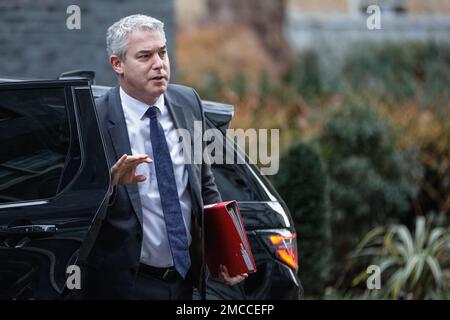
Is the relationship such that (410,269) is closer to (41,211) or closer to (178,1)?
(41,211)

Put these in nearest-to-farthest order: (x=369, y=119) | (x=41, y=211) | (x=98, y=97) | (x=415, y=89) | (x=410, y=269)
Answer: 1. (x=41, y=211)
2. (x=98, y=97)
3. (x=410, y=269)
4. (x=369, y=119)
5. (x=415, y=89)

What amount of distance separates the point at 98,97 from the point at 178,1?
1335 cm

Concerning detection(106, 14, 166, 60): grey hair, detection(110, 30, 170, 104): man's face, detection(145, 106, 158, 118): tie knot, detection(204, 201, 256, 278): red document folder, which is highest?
detection(106, 14, 166, 60): grey hair

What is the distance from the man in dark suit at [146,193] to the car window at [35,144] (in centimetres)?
18

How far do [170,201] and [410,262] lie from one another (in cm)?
435

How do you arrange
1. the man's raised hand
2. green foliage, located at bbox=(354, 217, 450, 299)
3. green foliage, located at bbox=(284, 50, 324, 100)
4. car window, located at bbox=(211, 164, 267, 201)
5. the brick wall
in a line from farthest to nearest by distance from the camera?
green foliage, located at bbox=(284, 50, 324, 100) → the brick wall → green foliage, located at bbox=(354, 217, 450, 299) → car window, located at bbox=(211, 164, 267, 201) → the man's raised hand

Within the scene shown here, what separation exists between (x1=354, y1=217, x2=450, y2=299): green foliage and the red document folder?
3607 millimetres

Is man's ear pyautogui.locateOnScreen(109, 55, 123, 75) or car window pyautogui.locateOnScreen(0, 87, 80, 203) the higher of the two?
man's ear pyautogui.locateOnScreen(109, 55, 123, 75)

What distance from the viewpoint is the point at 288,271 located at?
4930mm

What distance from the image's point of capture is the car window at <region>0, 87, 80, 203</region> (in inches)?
168

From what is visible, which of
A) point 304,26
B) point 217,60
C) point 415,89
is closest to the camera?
point 415,89

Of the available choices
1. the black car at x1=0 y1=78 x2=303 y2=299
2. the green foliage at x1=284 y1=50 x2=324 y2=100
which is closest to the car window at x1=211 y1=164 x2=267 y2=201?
the black car at x1=0 y1=78 x2=303 y2=299

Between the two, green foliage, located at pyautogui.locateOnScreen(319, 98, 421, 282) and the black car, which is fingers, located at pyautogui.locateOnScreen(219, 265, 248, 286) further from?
green foliage, located at pyautogui.locateOnScreen(319, 98, 421, 282)

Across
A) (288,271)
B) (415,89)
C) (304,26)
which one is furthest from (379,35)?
(288,271)
